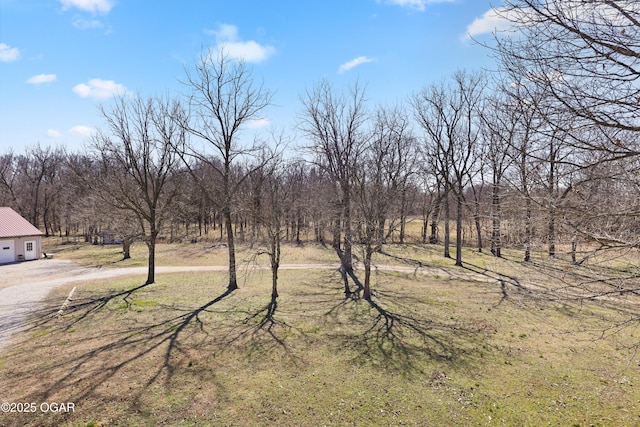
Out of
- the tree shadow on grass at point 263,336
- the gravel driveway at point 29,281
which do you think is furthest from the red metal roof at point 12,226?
the tree shadow on grass at point 263,336

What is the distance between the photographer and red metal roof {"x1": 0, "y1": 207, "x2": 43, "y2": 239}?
26191 millimetres

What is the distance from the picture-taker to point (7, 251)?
85.1 ft

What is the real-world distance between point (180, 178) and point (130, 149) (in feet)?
9.77

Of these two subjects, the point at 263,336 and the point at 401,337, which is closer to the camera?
the point at 401,337

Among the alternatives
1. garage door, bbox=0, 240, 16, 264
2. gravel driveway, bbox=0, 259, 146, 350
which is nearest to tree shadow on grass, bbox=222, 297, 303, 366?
gravel driveway, bbox=0, 259, 146, 350

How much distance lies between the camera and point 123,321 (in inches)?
464

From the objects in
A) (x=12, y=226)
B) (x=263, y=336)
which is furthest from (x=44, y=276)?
(x=263, y=336)

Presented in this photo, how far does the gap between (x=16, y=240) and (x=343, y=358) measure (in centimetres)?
2939

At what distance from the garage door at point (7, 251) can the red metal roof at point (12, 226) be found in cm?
61

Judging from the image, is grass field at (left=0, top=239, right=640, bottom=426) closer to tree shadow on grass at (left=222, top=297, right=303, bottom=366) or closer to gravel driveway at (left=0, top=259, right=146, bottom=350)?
tree shadow on grass at (left=222, top=297, right=303, bottom=366)

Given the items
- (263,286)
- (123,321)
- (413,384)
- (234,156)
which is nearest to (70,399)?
(123,321)

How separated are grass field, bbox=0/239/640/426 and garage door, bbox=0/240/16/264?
1638cm

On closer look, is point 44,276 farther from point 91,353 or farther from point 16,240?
point 91,353

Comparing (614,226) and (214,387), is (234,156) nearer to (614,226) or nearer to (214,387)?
(214,387)
